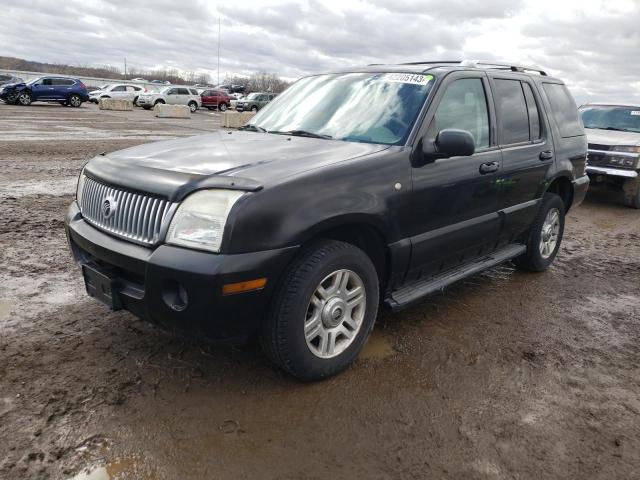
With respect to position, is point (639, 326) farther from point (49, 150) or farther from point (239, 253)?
point (49, 150)

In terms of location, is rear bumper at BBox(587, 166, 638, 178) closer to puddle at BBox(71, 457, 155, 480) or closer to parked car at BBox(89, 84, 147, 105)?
puddle at BBox(71, 457, 155, 480)

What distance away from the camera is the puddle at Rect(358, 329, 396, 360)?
3.39 metres

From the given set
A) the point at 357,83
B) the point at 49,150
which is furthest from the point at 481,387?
the point at 49,150

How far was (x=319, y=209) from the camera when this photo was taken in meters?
2.76

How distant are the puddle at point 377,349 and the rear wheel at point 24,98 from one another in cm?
3254

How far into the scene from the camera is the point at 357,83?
154 inches

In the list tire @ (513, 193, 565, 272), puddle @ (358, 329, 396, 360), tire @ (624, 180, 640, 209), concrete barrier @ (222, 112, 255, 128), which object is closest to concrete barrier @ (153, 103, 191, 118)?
concrete barrier @ (222, 112, 255, 128)

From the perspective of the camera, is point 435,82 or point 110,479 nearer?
point 110,479

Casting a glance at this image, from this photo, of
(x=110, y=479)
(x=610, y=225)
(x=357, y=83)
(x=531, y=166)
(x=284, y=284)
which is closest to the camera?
(x=110, y=479)

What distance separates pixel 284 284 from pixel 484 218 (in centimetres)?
197

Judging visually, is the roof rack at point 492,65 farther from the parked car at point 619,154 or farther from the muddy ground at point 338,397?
the parked car at point 619,154

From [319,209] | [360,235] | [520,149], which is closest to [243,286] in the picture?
[319,209]

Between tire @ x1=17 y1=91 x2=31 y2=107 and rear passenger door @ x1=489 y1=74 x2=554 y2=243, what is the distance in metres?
32.0

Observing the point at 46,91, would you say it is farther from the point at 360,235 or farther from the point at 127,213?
the point at 360,235
